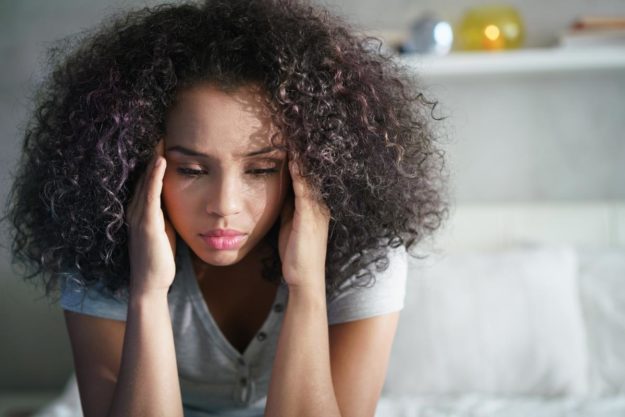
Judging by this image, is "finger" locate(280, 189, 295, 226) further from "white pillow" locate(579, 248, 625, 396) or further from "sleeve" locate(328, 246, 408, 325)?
"white pillow" locate(579, 248, 625, 396)

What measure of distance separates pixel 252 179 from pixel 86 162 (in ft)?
0.90

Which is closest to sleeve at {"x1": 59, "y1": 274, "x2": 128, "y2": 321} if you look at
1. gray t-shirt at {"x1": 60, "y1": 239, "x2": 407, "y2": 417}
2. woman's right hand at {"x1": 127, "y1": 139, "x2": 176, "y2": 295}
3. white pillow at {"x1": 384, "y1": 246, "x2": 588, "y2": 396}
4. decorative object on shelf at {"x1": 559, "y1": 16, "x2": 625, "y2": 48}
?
gray t-shirt at {"x1": 60, "y1": 239, "x2": 407, "y2": 417}

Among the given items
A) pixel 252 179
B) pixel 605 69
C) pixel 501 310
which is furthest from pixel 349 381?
pixel 605 69

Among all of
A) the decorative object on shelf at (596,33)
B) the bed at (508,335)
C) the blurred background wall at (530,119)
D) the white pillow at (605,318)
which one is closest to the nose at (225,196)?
the bed at (508,335)

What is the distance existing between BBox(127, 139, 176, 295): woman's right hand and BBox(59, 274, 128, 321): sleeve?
0.14m

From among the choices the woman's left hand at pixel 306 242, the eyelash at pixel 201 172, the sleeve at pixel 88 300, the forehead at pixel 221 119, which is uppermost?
the forehead at pixel 221 119

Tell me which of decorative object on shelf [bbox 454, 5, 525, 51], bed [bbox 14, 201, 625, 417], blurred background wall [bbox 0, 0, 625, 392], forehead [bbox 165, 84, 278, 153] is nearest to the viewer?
forehead [bbox 165, 84, 278, 153]

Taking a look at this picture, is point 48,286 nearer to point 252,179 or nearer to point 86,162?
point 86,162

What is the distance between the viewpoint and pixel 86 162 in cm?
115

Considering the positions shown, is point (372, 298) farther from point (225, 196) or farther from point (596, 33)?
point (596, 33)

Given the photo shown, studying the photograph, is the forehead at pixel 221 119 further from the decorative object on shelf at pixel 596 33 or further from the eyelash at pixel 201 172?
the decorative object on shelf at pixel 596 33

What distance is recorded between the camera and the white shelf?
7.59 feet

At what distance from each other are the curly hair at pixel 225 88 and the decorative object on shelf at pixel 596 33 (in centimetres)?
129

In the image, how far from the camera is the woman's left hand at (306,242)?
3.91 feet
